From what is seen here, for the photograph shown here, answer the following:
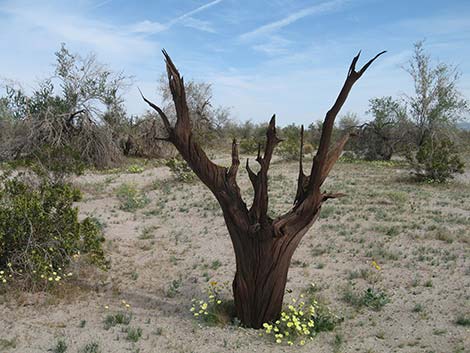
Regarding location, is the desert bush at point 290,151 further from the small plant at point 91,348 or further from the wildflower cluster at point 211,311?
the small plant at point 91,348

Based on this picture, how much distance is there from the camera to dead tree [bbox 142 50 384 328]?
154 inches

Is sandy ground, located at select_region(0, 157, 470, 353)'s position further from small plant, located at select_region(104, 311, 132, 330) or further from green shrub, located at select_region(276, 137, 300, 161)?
green shrub, located at select_region(276, 137, 300, 161)

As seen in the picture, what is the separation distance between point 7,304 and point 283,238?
286 centimetres

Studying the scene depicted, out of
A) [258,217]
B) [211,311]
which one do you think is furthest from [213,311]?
[258,217]

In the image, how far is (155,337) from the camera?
3.90 metres

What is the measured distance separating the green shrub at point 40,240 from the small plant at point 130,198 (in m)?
4.32

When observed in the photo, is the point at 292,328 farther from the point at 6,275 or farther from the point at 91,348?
the point at 6,275

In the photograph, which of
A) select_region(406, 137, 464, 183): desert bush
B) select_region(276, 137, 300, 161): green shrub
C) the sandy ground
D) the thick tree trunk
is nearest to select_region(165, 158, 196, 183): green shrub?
the sandy ground

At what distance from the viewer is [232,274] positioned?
19.1ft

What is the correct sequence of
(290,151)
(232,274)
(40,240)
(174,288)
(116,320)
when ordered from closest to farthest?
(116,320), (40,240), (174,288), (232,274), (290,151)

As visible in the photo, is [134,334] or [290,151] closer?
[134,334]

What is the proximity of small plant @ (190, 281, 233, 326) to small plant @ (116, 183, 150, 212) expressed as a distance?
202 inches

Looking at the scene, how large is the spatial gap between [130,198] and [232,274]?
523 cm

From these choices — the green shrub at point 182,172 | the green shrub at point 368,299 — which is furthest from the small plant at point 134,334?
the green shrub at point 182,172
